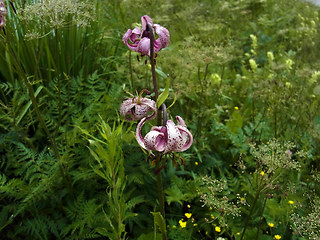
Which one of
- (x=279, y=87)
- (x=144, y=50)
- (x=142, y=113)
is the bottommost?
(x=279, y=87)

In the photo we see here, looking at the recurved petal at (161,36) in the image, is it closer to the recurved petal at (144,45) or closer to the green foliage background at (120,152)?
the recurved petal at (144,45)

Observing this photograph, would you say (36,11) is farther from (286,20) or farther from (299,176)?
(286,20)

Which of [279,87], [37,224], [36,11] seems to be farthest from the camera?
[279,87]

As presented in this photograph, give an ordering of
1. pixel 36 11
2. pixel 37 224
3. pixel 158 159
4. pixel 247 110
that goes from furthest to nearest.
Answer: pixel 247 110
pixel 37 224
pixel 36 11
pixel 158 159

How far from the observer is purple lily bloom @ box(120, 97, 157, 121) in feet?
3.50

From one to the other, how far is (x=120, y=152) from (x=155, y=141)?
1.52 ft

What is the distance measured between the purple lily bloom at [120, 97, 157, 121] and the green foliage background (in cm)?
11

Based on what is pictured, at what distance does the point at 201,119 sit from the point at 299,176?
2.19 feet

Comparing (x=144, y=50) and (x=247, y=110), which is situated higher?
(x=144, y=50)

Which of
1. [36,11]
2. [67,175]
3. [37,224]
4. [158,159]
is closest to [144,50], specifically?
[158,159]

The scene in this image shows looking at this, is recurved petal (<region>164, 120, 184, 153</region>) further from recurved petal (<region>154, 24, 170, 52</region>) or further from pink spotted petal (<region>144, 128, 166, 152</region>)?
recurved petal (<region>154, 24, 170, 52</region>)

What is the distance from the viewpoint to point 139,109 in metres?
1.06

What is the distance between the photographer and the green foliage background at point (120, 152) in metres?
1.44

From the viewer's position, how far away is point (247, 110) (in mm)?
2623
